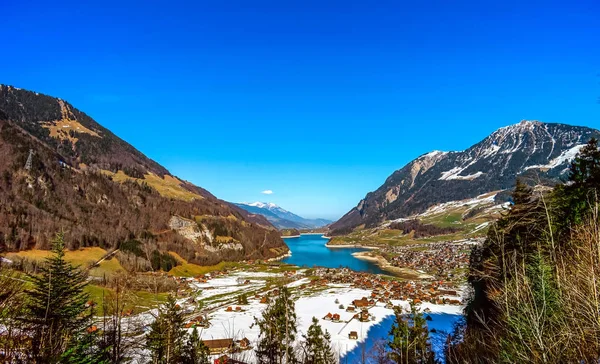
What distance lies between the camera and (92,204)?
108m

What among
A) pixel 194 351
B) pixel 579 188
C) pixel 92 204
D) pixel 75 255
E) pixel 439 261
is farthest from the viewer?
pixel 439 261

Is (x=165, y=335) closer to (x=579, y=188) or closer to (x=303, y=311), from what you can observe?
(x=579, y=188)

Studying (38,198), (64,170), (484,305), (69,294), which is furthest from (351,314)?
(64,170)

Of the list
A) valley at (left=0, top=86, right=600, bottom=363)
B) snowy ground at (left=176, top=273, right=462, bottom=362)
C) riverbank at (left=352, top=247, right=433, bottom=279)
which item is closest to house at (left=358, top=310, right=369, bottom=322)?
valley at (left=0, top=86, right=600, bottom=363)

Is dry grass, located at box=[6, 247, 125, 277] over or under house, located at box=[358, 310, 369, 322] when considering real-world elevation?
over

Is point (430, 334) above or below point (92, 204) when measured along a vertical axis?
below

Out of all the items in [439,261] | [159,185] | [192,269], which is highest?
[159,185]

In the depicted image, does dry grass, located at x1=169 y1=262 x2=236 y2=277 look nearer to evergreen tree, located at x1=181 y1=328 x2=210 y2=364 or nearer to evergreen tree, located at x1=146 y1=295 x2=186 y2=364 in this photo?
evergreen tree, located at x1=181 y1=328 x2=210 y2=364

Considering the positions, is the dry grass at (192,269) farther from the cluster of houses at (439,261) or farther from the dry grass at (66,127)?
the dry grass at (66,127)

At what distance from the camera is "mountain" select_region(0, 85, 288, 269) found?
81.6 meters

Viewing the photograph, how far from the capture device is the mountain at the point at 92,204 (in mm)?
81562

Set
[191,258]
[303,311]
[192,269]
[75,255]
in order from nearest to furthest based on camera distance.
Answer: [303,311] < [75,255] < [192,269] < [191,258]

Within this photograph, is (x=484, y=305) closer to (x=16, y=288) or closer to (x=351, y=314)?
(x=351, y=314)

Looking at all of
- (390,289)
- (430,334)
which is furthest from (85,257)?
(430,334)
